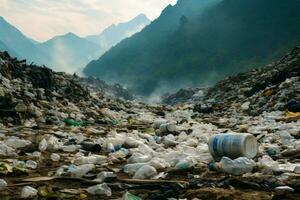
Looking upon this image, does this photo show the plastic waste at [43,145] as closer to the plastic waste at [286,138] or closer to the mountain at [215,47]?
the plastic waste at [286,138]

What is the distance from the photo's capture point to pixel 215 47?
101875 mm

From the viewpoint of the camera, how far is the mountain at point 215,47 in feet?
286

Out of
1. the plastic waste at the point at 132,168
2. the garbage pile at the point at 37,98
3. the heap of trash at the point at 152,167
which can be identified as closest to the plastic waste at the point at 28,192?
the heap of trash at the point at 152,167

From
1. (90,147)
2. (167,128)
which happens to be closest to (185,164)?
(90,147)

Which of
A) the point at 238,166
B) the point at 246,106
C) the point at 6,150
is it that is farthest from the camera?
the point at 246,106

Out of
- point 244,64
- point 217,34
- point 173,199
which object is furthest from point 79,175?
point 217,34

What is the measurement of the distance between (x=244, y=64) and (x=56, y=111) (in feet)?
249

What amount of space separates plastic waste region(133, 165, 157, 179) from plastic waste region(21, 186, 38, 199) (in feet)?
3.60

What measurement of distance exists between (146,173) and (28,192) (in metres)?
1.24

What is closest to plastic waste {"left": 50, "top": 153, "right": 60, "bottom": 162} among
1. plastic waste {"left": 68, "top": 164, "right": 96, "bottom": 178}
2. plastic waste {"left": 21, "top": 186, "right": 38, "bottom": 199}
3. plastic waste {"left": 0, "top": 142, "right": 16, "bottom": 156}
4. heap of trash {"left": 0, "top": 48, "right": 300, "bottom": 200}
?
heap of trash {"left": 0, "top": 48, "right": 300, "bottom": 200}

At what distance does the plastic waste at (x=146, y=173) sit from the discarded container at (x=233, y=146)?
2.96ft

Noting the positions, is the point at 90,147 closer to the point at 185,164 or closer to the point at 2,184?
the point at 185,164

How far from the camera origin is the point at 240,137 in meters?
5.01

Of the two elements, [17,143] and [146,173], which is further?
[17,143]
